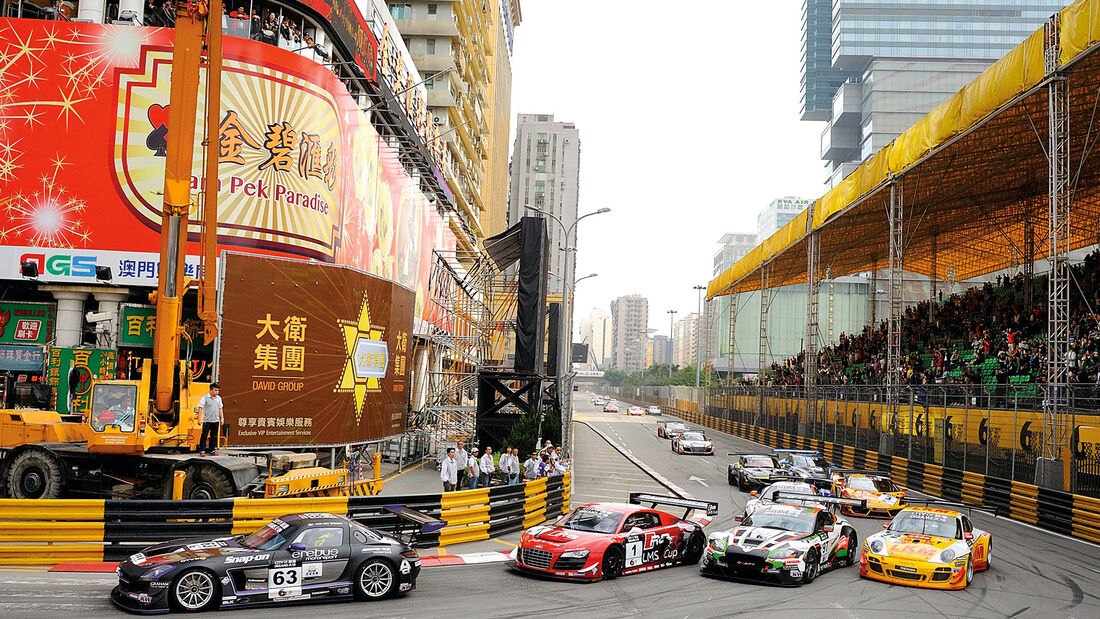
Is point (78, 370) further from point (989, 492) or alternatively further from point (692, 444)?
point (692, 444)

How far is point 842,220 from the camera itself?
44.4 metres

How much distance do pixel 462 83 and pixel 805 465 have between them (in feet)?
162

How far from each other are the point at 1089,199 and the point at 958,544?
31.7 metres

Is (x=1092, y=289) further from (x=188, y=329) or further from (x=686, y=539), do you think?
(x=188, y=329)

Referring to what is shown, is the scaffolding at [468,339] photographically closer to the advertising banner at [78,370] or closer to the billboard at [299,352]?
the billboard at [299,352]

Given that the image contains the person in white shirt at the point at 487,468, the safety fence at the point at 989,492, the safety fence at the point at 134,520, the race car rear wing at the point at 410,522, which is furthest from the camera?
the person in white shirt at the point at 487,468

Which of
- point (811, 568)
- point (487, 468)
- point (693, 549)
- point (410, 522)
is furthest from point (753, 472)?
point (410, 522)

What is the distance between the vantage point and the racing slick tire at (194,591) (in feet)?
35.5

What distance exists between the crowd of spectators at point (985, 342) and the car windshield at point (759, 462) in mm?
8086

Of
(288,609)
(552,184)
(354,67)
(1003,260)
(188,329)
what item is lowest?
(288,609)

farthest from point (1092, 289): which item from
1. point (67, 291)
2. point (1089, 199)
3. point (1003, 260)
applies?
point (67, 291)

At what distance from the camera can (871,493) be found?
24.0 meters

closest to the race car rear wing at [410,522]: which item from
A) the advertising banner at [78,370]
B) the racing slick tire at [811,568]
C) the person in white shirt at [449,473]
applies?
the person in white shirt at [449,473]

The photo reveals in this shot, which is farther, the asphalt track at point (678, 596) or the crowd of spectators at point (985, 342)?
the crowd of spectators at point (985, 342)
